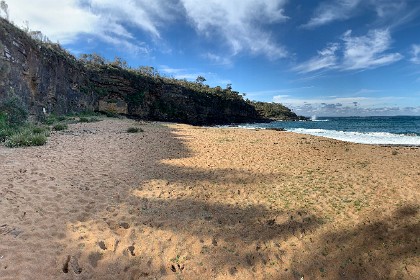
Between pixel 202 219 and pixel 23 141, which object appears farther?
pixel 23 141

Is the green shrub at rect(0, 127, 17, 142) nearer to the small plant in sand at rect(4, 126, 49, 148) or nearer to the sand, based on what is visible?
the small plant in sand at rect(4, 126, 49, 148)

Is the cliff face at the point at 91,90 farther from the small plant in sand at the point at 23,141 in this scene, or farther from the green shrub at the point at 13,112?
the small plant in sand at the point at 23,141

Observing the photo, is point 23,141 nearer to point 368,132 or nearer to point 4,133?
point 4,133

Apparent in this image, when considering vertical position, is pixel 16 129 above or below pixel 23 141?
above

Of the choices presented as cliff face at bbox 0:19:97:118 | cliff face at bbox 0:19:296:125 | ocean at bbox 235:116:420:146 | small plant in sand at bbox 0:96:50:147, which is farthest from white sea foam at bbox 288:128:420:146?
cliff face at bbox 0:19:296:125

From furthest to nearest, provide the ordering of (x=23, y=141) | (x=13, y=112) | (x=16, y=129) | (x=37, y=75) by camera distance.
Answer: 1. (x=37, y=75)
2. (x=13, y=112)
3. (x=16, y=129)
4. (x=23, y=141)

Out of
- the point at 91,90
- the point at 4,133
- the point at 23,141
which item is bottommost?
the point at 23,141

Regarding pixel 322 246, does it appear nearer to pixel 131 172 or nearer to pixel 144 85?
pixel 131 172

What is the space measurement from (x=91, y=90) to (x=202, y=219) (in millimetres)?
36557

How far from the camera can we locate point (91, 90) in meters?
37.8

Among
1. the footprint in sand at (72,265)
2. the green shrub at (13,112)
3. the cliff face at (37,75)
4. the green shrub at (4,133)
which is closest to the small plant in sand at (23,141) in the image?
the green shrub at (4,133)

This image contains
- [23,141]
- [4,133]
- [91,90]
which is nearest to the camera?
[23,141]

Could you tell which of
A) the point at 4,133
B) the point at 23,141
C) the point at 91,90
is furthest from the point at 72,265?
the point at 91,90

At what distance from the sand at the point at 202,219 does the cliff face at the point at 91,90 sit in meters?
9.99
